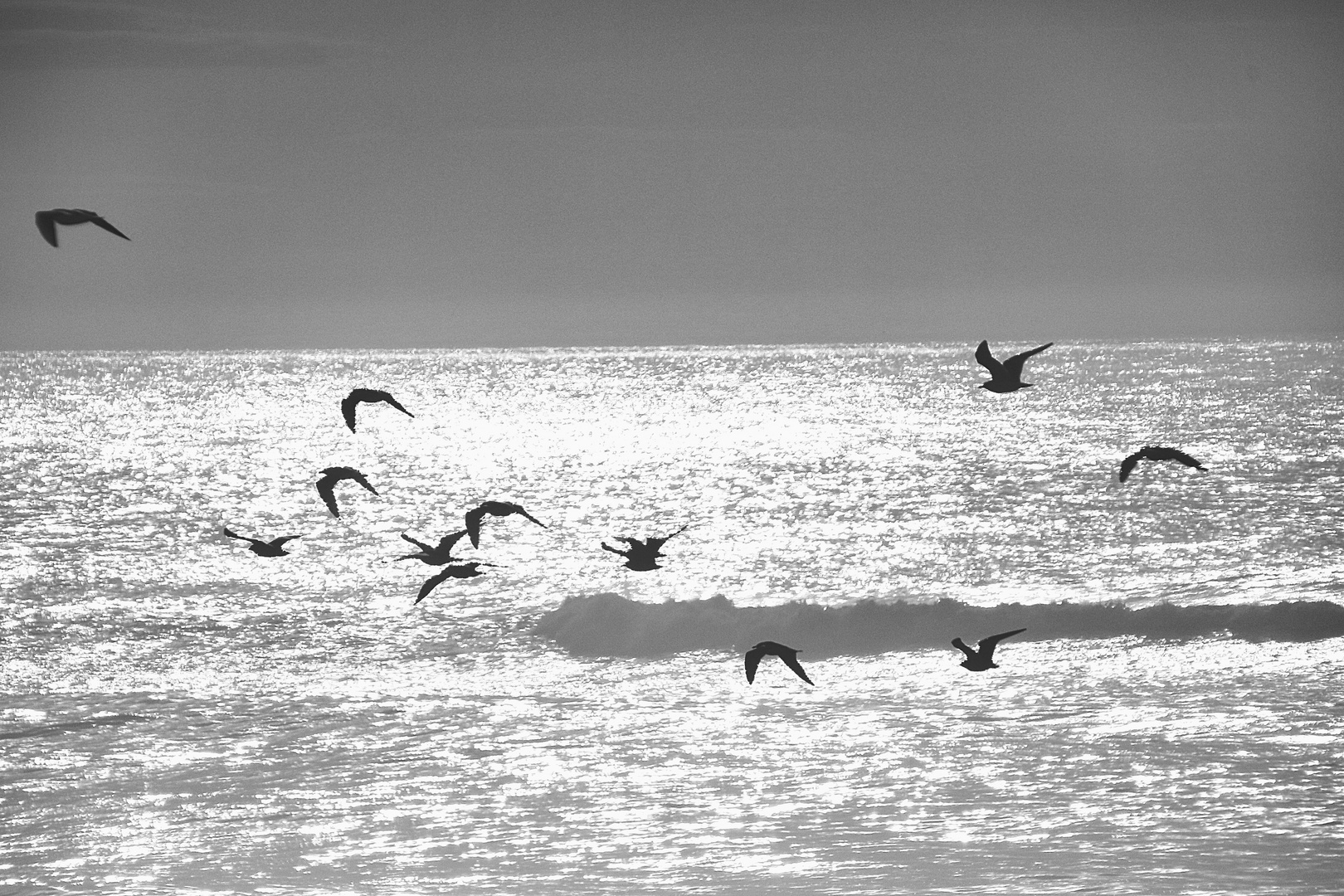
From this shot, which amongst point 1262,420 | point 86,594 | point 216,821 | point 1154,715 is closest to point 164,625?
point 86,594

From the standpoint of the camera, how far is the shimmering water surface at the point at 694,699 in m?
25.5

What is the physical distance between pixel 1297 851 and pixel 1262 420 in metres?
115

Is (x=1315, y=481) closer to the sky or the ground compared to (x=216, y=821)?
closer to the sky

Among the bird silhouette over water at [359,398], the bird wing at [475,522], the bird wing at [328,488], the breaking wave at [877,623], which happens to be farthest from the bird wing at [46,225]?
the breaking wave at [877,623]

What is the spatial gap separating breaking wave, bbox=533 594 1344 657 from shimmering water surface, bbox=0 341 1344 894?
6.3 inches

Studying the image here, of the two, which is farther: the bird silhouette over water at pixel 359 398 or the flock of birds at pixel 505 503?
the bird silhouette over water at pixel 359 398

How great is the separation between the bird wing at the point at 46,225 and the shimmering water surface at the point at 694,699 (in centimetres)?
1441

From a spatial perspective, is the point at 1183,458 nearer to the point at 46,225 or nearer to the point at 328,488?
the point at 328,488

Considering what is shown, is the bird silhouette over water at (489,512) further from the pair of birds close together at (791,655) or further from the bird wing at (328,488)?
the pair of birds close together at (791,655)

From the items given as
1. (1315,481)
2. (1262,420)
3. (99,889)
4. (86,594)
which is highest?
(1262,420)

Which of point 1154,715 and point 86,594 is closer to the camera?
point 1154,715

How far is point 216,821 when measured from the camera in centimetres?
2753

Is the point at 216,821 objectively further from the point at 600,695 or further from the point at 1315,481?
the point at 1315,481

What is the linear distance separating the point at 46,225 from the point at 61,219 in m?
0.13
